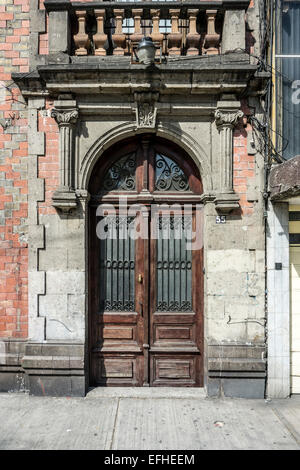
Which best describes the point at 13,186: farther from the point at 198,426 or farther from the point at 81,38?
the point at 198,426

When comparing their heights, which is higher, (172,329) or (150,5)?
(150,5)

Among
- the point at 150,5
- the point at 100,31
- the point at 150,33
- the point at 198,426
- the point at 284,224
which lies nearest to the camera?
the point at 198,426

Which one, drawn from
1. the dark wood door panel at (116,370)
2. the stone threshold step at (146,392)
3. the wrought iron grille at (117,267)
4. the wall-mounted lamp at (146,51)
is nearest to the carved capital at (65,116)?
the wall-mounted lamp at (146,51)

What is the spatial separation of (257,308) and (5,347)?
3752 mm

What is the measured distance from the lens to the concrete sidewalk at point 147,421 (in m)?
3.89

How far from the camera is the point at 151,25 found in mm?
5207

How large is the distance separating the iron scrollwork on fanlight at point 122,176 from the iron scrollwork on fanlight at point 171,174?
0.39 meters

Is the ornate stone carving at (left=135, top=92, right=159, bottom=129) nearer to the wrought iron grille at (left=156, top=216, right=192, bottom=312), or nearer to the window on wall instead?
the wrought iron grille at (left=156, top=216, right=192, bottom=312)

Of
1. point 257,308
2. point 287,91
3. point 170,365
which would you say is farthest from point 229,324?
point 287,91

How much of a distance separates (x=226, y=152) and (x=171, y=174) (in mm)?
898

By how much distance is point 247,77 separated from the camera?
4895mm

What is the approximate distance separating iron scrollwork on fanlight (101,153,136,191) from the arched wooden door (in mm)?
16

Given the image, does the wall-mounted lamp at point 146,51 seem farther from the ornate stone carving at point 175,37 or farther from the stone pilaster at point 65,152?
the stone pilaster at point 65,152

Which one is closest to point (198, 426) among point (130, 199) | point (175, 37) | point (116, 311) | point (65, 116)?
point (116, 311)
